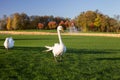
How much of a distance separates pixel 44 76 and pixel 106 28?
15252 cm

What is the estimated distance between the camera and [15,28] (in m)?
194

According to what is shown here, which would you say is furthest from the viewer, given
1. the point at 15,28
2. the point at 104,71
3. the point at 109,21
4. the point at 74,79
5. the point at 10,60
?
the point at 15,28

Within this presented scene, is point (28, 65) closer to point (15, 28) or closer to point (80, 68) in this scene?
point (80, 68)

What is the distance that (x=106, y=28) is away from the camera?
164875 mm

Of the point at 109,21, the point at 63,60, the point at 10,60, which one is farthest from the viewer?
the point at 109,21

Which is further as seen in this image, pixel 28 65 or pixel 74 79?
pixel 28 65

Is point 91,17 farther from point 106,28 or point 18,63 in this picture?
point 18,63

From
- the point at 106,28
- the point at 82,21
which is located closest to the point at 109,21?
the point at 106,28

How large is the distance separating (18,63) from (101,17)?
15016 centimetres

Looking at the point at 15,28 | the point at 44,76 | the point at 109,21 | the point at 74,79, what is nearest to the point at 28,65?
the point at 44,76

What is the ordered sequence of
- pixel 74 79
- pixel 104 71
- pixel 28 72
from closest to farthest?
pixel 74 79, pixel 28 72, pixel 104 71

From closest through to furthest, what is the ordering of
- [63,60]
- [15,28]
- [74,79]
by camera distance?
[74,79] → [63,60] → [15,28]

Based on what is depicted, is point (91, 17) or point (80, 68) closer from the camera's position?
point (80, 68)

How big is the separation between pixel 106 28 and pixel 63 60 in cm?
14785
